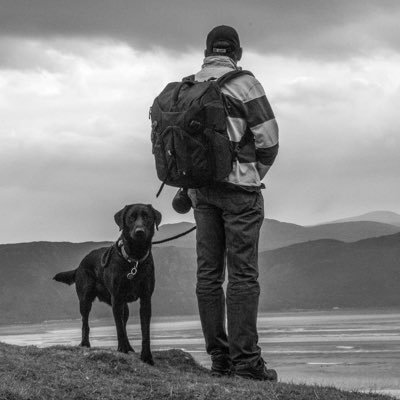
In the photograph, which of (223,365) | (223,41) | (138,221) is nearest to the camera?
(223,41)

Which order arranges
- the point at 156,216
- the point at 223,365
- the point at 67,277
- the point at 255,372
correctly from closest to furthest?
the point at 255,372 < the point at 223,365 < the point at 156,216 < the point at 67,277

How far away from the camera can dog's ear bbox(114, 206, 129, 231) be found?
32.2 ft

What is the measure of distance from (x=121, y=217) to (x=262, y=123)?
2.73 meters

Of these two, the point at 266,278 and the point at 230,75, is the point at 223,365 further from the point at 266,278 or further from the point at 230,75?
the point at 266,278

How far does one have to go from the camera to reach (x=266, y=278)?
96812mm

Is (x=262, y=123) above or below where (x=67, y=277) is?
above

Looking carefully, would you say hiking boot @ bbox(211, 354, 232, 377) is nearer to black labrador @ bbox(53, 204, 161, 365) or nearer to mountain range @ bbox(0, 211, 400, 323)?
black labrador @ bbox(53, 204, 161, 365)

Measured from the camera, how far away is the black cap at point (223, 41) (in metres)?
7.97

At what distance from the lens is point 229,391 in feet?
23.6

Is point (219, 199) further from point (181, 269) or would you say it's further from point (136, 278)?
point (181, 269)

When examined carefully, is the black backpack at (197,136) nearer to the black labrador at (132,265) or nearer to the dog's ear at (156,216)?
the black labrador at (132,265)

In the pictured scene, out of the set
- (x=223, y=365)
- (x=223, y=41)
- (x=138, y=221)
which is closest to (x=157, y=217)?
(x=138, y=221)

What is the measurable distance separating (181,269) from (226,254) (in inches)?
3331

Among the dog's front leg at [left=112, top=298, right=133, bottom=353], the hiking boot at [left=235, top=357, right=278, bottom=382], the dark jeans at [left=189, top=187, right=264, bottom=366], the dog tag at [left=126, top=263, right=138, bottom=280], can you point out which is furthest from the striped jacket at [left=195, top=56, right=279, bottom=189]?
the dog's front leg at [left=112, top=298, right=133, bottom=353]
